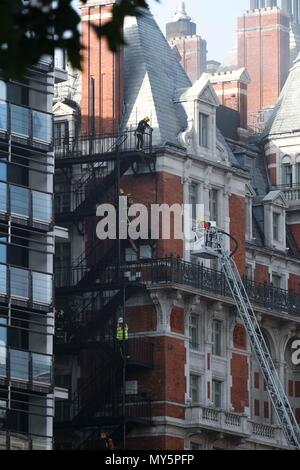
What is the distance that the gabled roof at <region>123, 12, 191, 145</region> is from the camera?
66.1 meters

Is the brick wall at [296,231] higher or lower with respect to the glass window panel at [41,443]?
higher

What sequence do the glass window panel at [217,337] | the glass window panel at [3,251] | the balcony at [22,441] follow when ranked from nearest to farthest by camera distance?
the balcony at [22,441]
the glass window panel at [3,251]
the glass window panel at [217,337]

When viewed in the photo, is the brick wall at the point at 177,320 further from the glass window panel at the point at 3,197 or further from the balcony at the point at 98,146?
the glass window panel at the point at 3,197

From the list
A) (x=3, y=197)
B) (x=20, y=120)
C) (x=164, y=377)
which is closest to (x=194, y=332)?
(x=164, y=377)

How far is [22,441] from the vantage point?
51.5 meters

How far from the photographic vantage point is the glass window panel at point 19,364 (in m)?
51.3

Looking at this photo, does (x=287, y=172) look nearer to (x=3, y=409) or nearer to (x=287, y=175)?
(x=287, y=175)

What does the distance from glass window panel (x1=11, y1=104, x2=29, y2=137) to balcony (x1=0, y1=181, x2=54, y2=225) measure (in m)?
2.02

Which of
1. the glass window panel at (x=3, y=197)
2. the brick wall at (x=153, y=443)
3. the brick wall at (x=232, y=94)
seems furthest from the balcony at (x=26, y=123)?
the brick wall at (x=232, y=94)

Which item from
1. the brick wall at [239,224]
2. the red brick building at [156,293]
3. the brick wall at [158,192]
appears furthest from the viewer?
the brick wall at [239,224]

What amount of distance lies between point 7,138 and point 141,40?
1664cm

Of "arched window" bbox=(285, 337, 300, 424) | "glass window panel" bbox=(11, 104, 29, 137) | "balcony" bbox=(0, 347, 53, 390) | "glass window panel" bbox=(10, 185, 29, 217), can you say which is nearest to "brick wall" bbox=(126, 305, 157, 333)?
"balcony" bbox=(0, 347, 53, 390)

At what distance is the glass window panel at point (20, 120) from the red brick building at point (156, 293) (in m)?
9.13

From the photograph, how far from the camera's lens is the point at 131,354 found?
62.0 meters
